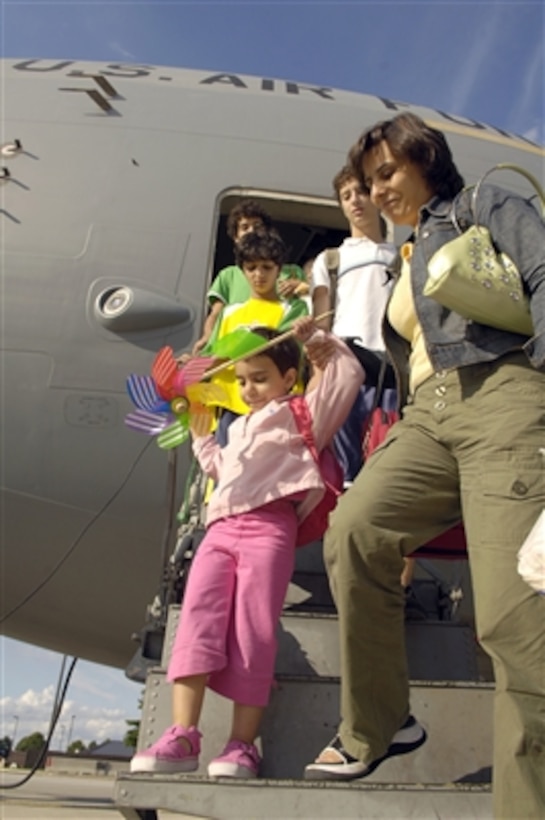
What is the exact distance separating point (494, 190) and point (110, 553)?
9.94 feet

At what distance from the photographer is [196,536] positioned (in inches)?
128

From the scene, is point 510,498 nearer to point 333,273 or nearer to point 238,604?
point 238,604

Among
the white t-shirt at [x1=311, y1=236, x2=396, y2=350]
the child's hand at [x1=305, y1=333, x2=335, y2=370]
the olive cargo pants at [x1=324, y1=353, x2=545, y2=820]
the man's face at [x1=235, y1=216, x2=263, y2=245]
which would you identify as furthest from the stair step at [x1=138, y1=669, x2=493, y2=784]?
the man's face at [x1=235, y1=216, x2=263, y2=245]

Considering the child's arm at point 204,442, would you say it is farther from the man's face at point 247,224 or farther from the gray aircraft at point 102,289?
the man's face at point 247,224

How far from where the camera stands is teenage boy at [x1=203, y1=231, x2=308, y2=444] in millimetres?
3525

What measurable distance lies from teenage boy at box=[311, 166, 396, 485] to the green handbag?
132 cm

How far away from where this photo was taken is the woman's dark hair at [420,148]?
2.17 metres

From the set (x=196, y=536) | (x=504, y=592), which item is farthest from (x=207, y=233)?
(x=504, y=592)

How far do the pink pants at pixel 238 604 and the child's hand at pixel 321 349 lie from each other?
50 centimetres

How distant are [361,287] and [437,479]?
1.57 metres

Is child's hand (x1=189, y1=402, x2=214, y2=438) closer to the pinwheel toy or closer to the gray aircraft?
the pinwheel toy

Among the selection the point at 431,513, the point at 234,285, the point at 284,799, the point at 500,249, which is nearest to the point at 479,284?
the point at 500,249

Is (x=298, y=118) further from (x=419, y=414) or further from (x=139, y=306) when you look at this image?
(x=419, y=414)

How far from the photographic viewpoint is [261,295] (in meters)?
3.62
